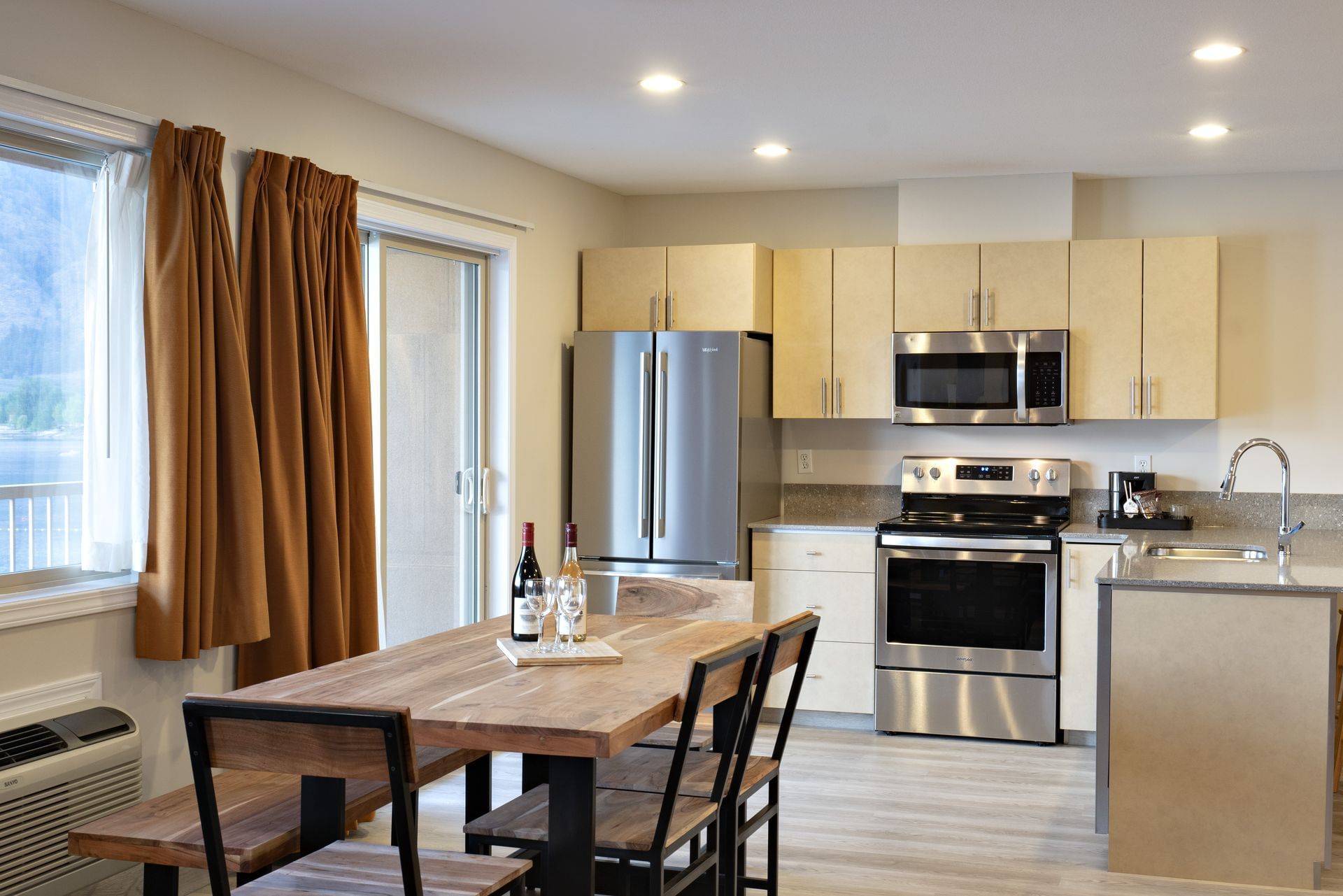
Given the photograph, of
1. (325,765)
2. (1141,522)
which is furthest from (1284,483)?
(325,765)

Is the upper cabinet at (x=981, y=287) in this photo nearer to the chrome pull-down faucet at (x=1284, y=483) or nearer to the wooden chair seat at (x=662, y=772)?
the chrome pull-down faucet at (x=1284, y=483)

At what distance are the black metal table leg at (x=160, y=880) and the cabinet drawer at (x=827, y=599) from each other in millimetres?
3301

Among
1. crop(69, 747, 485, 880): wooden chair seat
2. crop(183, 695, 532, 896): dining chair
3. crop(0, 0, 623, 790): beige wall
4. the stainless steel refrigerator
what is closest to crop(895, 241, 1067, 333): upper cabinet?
the stainless steel refrigerator

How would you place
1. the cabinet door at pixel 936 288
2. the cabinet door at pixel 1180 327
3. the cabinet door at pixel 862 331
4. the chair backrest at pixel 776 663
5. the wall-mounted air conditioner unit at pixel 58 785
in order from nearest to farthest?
the chair backrest at pixel 776 663, the wall-mounted air conditioner unit at pixel 58 785, the cabinet door at pixel 1180 327, the cabinet door at pixel 936 288, the cabinet door at pixel 862 331

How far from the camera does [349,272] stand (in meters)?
4.05

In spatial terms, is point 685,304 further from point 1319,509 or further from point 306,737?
point 306,737

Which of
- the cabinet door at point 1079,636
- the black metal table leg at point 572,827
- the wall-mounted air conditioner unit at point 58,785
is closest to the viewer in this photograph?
the black metal table leg at point 572,827

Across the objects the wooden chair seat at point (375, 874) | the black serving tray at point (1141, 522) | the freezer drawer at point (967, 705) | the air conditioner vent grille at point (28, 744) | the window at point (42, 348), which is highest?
the window at point (42, 348)

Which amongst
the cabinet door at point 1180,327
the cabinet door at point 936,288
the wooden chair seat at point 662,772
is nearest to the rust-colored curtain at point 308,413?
the wooden chair seat at point 662,772

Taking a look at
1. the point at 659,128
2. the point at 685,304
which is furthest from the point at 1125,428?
the point at 659,128

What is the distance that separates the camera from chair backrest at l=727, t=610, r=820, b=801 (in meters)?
2.67

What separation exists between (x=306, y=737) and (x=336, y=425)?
208cm

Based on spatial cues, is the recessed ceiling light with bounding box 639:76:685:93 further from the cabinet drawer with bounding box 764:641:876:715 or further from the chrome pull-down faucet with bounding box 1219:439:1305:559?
the cabinet drawer with bounding box 764:641:876:715

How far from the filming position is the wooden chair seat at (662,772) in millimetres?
2824
